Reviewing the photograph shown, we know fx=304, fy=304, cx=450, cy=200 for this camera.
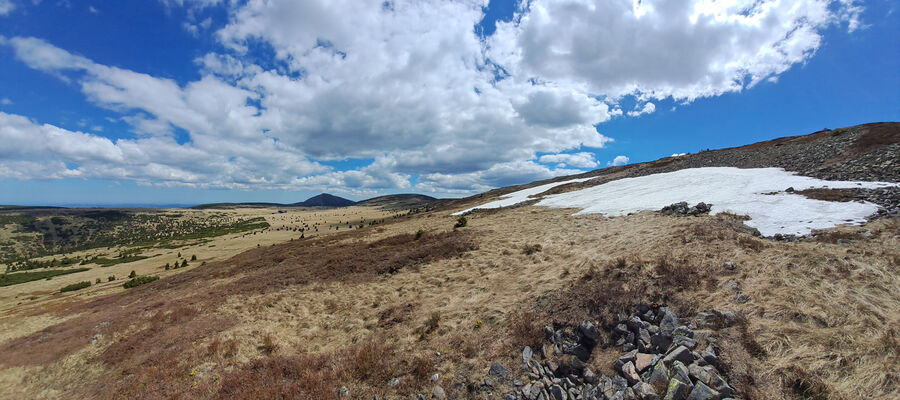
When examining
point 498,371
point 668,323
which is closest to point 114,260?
point 498,371

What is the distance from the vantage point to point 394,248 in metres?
23.5

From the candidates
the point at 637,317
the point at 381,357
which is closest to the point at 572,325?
the point at 637,317

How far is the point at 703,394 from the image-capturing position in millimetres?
4848

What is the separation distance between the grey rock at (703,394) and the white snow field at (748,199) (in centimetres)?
1159

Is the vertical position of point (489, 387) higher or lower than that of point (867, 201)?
A: lower

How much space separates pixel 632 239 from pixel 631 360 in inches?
385

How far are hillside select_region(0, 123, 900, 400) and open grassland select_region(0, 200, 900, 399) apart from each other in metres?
0.06

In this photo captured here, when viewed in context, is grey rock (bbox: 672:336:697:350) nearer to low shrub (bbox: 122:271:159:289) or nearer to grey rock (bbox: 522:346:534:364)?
grey rock (bbox: 522:346:534:364)

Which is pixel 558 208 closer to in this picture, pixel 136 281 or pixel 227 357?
pixel 227 357

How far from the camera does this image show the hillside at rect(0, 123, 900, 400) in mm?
5746

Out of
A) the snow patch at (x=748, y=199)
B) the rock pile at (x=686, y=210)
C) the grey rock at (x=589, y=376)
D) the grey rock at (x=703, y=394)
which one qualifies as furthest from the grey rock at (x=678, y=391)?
the rock pile at (x=686, y=210)

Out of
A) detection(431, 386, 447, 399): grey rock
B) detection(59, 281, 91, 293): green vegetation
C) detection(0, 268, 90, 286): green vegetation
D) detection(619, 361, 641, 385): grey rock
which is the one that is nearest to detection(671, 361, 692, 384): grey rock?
detection(619, 361, 641, 385): grey rock

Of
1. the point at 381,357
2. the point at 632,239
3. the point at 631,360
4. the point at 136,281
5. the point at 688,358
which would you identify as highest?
the point at 632,239

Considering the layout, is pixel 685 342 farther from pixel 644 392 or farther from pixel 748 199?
pixel 748 199
